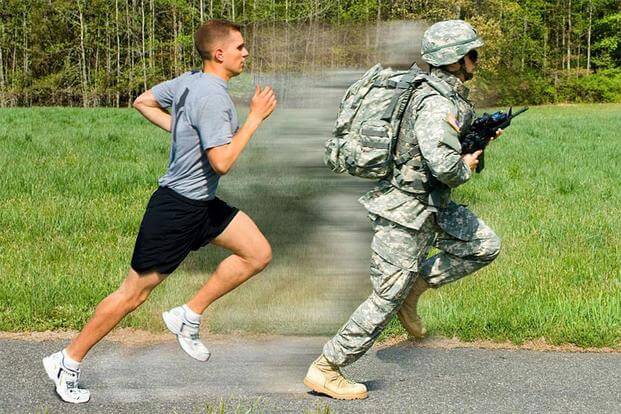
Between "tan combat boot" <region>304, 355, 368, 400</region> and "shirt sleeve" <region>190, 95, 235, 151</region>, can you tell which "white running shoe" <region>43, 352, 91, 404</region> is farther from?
"shirt sleeve" <region>190, 95, 235, 151</region>

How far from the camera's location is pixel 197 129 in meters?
4.34

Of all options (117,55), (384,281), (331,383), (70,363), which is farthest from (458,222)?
(117,55)

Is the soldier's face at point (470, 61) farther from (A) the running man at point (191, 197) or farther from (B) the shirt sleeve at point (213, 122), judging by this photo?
(B) the shirt sleeve at point (213, 122)

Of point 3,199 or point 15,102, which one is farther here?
point 15,102

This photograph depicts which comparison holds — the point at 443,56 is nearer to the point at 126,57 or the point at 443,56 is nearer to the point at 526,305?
the point at 526,305

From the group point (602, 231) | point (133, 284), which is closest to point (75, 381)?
point (133, 284)

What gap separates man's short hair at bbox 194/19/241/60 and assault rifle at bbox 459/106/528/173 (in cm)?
133

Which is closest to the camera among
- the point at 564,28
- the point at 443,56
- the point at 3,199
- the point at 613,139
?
the point at 443,56

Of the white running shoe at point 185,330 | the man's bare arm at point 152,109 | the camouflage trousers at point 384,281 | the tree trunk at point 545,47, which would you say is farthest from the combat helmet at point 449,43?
the tree trunk at point 545,47

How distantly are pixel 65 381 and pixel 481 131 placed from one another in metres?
2.47

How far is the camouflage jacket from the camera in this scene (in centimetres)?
417

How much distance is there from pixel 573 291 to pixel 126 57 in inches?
2258

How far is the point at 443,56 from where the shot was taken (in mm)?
4406

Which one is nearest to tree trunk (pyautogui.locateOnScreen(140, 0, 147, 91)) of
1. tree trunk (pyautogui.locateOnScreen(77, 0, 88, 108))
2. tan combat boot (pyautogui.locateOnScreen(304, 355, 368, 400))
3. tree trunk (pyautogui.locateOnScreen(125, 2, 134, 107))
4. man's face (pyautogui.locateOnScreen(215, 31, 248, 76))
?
tree trunk (pyautogui.locateOnScreen(125, 2, 134, 107))
